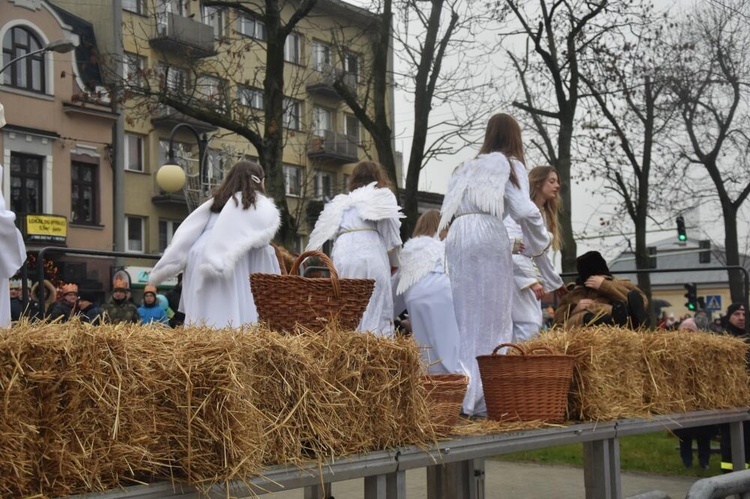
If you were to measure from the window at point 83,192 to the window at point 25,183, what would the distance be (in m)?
1.28

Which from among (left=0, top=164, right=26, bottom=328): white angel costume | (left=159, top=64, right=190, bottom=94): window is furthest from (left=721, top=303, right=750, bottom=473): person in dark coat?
(left=159, top=64, right=190, bottom=94): window

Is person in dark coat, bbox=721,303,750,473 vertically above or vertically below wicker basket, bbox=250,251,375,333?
below

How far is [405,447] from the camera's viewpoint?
484cm

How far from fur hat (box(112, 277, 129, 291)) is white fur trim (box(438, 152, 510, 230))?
16.0ft

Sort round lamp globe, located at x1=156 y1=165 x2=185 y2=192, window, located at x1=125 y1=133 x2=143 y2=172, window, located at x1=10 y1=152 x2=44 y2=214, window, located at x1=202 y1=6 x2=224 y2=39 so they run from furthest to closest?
Result: window, located at x1=125 y1=133 x2=143 y2=172 → window, located at x1=10 y1=152 x2=44 y2=214 → round lamp globe, located at x1=156 y1=165 x2=185 y2=192 → window, located at x1=202 y1=6 x2=224 y2=39

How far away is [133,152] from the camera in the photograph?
3928 centimetres

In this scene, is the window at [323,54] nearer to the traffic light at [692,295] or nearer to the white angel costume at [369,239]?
the white angel costume at [369,239]

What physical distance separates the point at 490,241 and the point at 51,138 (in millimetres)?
29792

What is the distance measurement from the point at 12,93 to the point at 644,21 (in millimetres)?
21349

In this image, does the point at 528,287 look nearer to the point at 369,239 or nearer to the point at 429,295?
the point at 369,239

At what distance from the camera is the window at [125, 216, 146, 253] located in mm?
39250

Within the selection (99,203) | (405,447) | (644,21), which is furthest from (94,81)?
(405,447)

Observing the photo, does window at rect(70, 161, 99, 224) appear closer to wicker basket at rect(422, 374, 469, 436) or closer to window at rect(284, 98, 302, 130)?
window at rect(284, 98, 302, 130)

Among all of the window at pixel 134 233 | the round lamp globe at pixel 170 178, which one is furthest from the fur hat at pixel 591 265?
the window at pixel 134 233
